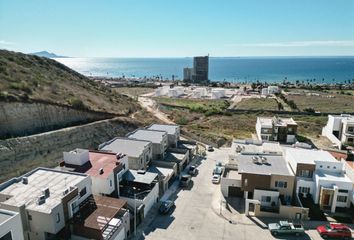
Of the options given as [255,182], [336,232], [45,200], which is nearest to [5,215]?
[45,200]

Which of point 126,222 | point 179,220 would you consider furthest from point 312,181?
point 126,222

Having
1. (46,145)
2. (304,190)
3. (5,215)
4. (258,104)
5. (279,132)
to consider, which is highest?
(5,215)

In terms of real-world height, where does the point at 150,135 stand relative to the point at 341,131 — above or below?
above

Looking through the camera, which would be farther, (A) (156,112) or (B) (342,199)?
(A) (156,112)

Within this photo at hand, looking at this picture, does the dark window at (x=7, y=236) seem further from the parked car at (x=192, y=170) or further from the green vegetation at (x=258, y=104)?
the green vegetation at (x=258, y=104)

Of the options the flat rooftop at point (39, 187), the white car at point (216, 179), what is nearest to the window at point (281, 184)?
the white car at point (216, 179)

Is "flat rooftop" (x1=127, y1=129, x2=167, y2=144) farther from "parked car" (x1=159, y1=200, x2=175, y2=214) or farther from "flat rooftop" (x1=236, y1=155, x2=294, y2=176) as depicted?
"flat rooftop" (x1=236, y1=155, x2=294, y2=176)

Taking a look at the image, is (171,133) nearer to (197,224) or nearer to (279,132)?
(197,224)
